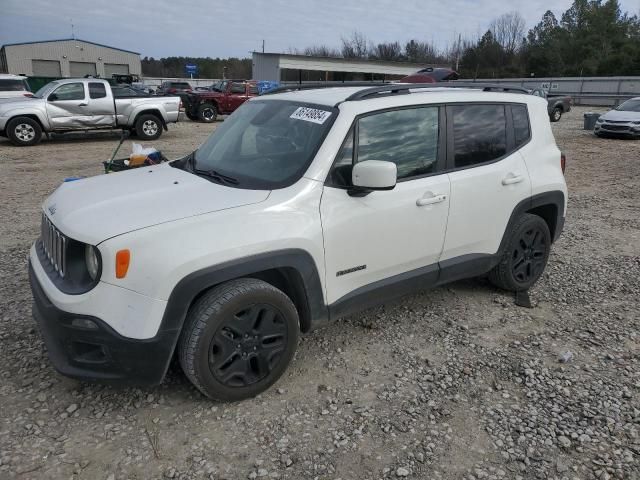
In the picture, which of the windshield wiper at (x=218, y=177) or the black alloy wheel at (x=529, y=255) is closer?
the windshield wiper at (x=218, y=177)

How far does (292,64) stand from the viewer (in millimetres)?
47719

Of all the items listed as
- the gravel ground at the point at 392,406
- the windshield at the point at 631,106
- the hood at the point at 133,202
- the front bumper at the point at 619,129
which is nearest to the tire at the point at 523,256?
the gravel ground at the point at 392,406

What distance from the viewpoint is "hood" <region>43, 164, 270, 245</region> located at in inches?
102

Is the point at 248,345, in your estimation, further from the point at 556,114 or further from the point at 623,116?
the point at 556,114

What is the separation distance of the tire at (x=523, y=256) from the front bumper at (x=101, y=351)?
2.82 m

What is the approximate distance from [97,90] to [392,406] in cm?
1382

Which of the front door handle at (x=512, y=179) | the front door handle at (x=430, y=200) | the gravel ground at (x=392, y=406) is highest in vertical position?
the front door handle at (x=512, y=179)

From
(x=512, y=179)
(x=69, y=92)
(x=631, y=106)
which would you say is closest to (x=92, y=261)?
(x=512, y=179)

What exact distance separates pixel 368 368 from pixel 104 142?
13.8 m

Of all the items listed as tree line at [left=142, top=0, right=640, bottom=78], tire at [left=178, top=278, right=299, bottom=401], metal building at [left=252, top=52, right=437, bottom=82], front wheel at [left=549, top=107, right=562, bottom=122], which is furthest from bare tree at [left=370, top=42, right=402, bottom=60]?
tire at [left=178, top=278, right=299, bottom=401]

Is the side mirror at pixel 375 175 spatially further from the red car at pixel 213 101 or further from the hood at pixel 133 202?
the red car at pixel 213 101

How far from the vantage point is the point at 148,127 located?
14.9 m

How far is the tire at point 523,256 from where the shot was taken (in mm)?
4133

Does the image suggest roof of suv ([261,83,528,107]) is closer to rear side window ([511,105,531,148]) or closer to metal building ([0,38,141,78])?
rear side window ([511,105,531,148])
